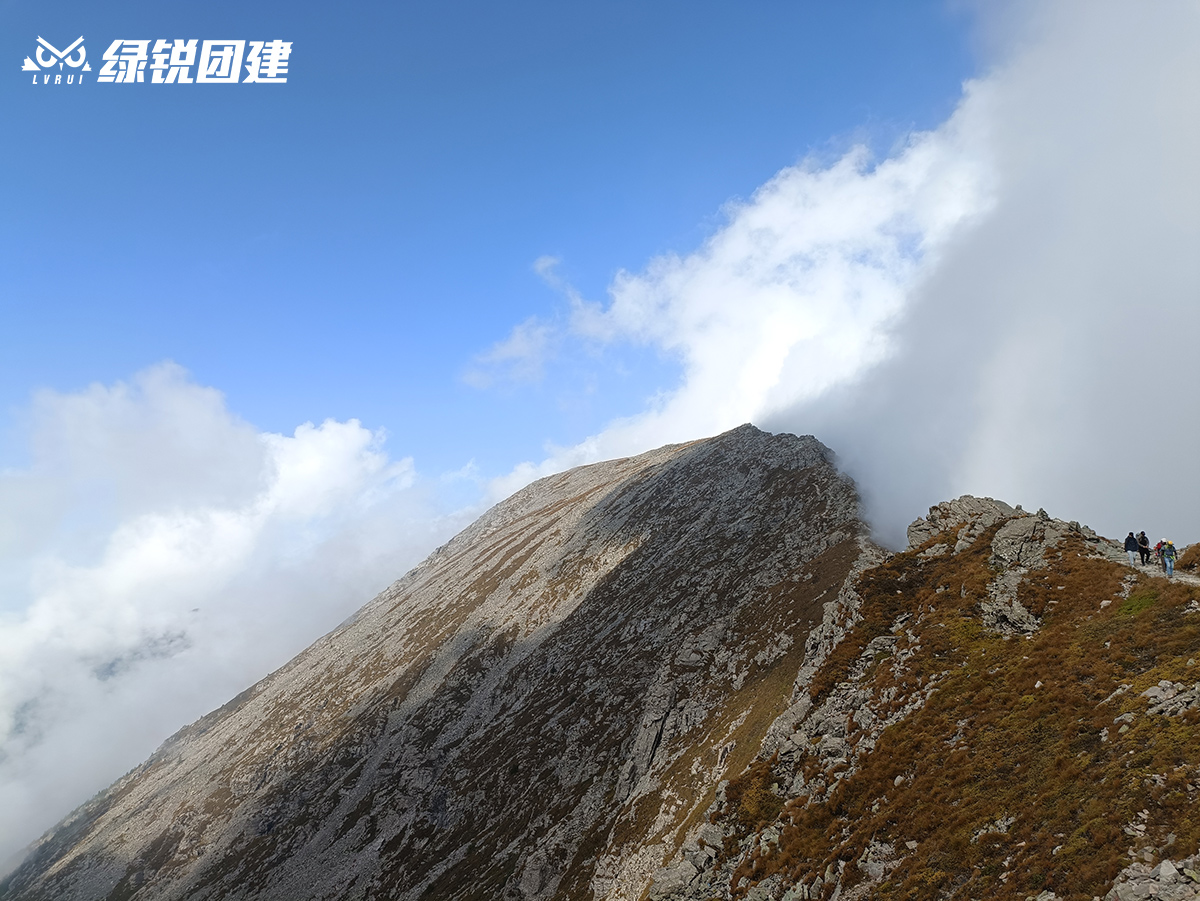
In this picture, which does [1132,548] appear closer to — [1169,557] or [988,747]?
[1169,557]

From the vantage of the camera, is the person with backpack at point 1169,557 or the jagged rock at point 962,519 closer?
the person with backpack at point 1169,557

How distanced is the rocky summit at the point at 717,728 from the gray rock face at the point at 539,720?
1.89 feet

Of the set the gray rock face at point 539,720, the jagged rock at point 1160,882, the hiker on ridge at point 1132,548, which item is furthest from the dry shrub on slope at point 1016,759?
the gray rock face at point 539,720

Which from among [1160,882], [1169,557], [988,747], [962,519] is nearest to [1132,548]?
[1169,557]

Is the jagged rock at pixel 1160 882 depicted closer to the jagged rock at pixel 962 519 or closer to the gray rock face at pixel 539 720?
the gray rock face at pixel 539 720

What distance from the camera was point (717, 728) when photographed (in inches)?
2805

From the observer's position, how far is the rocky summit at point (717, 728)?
82.9ft

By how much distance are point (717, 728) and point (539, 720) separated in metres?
40.8

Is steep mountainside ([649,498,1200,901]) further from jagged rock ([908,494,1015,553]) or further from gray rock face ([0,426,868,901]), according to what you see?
gray rock face ([0,426,868,901])

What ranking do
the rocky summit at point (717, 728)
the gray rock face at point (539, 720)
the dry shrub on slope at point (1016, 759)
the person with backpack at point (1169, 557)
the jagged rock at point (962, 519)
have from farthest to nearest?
1. the gray rock face at point (539, 720)
2. the jagged rock at point (962, 519)
3. the person with backpack at point (1169, 557)
4. the rocky summit at point (717, 728)
5. the dry shrub on slope at point (1016, 759)

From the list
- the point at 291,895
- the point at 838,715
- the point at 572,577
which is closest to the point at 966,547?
the point at 838,715

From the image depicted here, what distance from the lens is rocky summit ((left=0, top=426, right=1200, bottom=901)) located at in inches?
995

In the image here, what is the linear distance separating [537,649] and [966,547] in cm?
9080

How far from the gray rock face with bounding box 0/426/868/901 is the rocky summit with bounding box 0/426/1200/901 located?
1.89 ft
